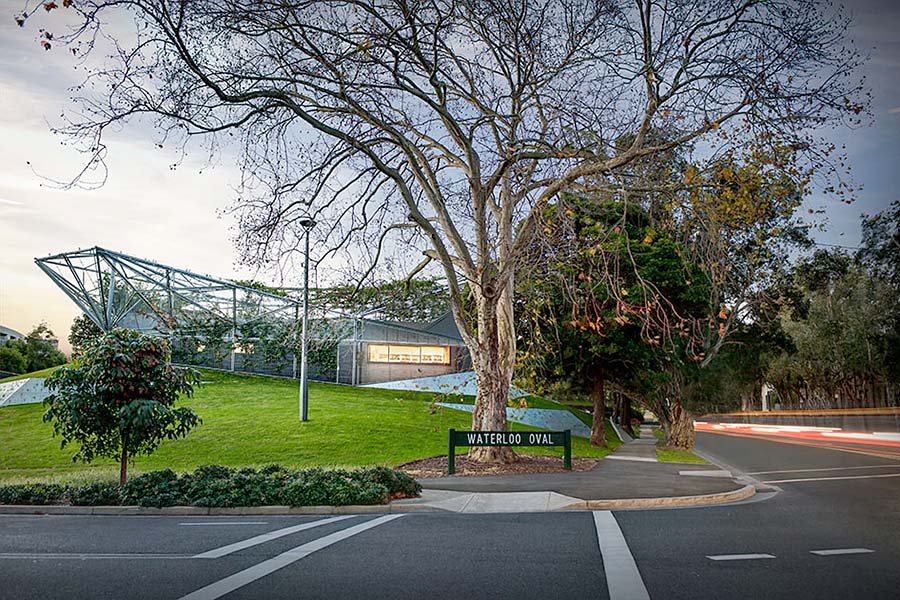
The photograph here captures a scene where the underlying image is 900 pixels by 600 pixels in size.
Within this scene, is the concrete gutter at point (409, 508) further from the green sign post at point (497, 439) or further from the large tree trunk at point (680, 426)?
the large tree trunk at point (680, 426)

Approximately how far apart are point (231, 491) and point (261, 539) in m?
3.95

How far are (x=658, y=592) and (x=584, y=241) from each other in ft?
51.5

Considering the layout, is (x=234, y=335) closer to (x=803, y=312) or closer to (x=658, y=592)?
(x=803, y=312)

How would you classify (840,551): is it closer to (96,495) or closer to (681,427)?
(96,495)

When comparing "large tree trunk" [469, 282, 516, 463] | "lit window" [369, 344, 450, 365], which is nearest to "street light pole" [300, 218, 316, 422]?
"large tree trunk" [469, 282, 516, 463]

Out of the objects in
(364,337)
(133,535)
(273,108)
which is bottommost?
(133,535)

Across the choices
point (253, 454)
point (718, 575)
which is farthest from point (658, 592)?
point (253, 454)

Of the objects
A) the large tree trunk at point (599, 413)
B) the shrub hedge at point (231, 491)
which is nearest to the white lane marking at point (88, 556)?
the shrub hedge at point (231, 491)

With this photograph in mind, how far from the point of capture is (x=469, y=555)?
8234mm

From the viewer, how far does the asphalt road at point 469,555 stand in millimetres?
6562

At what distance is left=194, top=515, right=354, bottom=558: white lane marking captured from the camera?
8422 millimetres

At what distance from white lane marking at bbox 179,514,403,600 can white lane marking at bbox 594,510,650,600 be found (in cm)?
333

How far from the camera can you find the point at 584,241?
21.4 metres

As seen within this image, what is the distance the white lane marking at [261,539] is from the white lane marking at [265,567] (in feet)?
2.21
